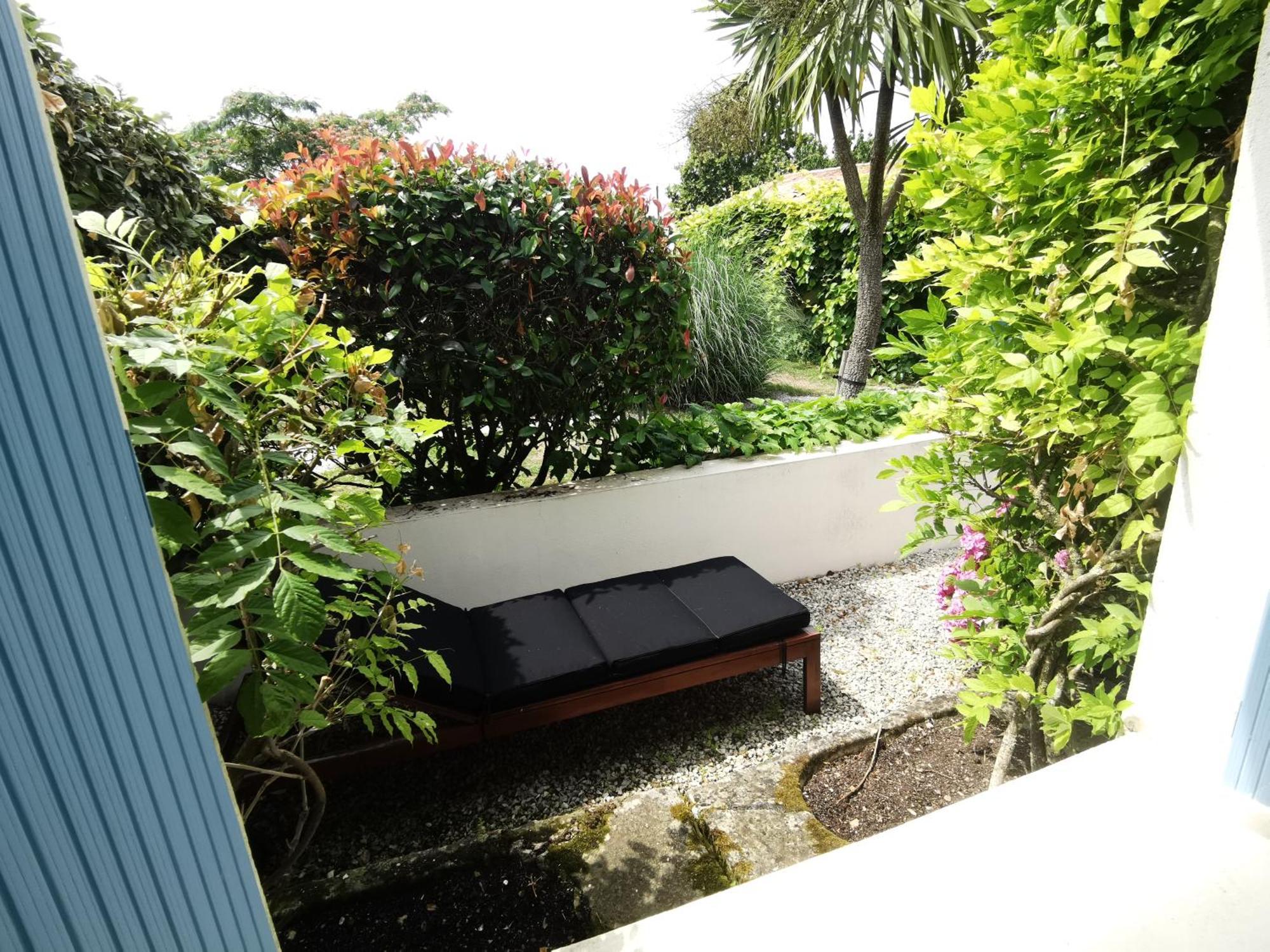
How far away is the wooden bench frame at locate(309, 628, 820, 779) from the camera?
7.55 feet

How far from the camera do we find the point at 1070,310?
158 cm

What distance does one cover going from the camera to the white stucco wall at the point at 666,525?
10.8 feet

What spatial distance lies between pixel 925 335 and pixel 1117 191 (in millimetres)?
703

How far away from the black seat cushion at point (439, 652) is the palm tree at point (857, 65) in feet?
16.3

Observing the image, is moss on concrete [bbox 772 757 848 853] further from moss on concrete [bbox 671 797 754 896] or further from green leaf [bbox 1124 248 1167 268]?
green leaf [bbox 1124 248 1167 268]

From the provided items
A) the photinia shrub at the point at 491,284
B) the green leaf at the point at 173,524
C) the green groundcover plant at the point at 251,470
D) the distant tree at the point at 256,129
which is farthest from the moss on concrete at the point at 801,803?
the distant tree at the point at 256,129

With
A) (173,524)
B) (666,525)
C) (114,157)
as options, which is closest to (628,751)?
(666,525)

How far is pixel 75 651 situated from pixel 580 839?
169cm

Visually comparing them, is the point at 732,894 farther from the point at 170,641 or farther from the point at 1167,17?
the point at 1167,17

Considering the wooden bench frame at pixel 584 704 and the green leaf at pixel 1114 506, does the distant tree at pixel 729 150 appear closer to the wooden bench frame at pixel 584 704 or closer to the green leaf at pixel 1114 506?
the wooden bench frame at pixel 584 704

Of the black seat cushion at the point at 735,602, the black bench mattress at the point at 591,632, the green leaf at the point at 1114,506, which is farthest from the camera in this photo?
the black seat cushion at the point at 735,602

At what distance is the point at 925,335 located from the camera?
7.05ft

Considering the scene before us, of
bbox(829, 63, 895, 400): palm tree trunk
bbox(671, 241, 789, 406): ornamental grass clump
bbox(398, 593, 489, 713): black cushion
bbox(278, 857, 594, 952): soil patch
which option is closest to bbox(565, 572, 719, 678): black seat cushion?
bbox(398, 593, 489, 713): black cushion

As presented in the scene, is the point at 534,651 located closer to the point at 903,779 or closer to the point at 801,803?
the point at 801,803
